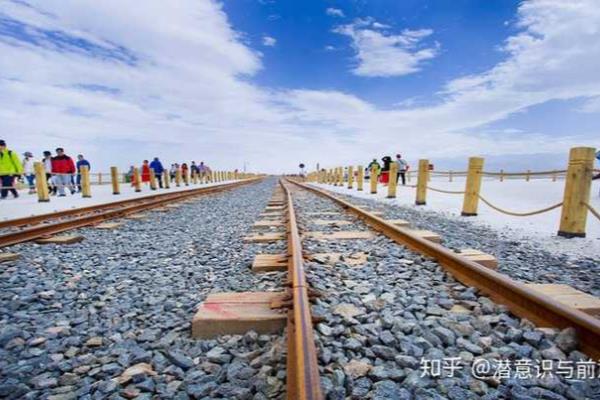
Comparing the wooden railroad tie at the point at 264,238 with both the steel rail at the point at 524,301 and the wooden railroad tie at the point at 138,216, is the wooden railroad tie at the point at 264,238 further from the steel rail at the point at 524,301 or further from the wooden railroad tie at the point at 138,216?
the wooden railroad tie at the point at 138,216

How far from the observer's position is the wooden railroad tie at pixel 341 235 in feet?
16.2

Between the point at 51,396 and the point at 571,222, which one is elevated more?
the point at 571,222

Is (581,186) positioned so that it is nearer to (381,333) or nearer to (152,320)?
(381,333)

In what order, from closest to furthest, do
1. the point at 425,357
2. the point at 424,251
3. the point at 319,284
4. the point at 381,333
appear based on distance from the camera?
1. the point at 425,357
2. the point at 381,333
3. the point at 319,284
4. the point at 424,251

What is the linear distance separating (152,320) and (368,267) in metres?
1.95

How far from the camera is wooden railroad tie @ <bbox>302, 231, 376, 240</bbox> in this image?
4.95 m

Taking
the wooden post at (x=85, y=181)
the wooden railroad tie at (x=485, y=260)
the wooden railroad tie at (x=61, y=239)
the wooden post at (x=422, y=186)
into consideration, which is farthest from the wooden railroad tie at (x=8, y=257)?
the wooden post at (x=85, y=181)

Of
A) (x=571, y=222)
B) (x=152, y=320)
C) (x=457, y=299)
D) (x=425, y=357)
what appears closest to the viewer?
(x=425, y=357)

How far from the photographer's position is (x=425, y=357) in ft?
6.11

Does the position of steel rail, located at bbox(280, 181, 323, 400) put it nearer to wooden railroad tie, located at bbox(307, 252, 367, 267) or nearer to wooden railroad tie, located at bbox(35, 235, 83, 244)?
wooden railroad tie, located at bbox(307, 252, 367, 267)

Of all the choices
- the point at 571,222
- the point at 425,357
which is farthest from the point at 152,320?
the point at 571,222

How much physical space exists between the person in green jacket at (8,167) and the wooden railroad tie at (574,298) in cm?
1537

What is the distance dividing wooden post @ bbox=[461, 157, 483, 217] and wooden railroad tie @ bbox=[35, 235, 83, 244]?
7186mm

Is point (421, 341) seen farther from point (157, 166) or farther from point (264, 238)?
point (157, 166)
